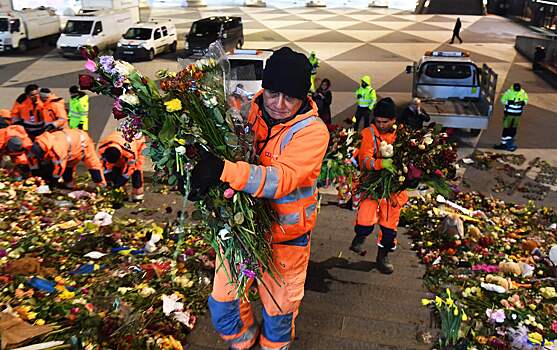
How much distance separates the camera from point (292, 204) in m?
3.29

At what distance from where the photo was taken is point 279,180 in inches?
115

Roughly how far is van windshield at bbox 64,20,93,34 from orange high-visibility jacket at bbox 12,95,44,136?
38.5 ft

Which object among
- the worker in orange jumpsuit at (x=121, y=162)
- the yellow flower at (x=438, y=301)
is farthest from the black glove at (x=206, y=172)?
the worker in orange jumpsuit at (x=121, y=162)

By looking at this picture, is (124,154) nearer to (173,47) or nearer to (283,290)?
(283,290)

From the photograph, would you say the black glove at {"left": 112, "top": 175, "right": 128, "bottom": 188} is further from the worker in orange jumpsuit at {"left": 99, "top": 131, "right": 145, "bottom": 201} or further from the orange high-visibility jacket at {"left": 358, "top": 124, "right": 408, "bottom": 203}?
the orange high-visibility jacket at {"left": 358, "top": 124, "right": 408, "bottom": 203}

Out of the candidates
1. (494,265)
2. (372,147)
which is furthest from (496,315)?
(372,147)

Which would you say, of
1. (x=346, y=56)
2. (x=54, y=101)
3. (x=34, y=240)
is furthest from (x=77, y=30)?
(x=34, y=240)

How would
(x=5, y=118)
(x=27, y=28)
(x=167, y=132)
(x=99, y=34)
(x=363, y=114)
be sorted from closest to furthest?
(x=167, y=132) < (x=5, y=118) < (x=363, y=114) < (x=99, y=34) < (x=27, y=28)

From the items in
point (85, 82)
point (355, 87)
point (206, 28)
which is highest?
point (85, 82)

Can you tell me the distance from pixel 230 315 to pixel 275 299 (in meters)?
0.37

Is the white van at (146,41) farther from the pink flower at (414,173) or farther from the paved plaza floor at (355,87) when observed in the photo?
the pink flower at (414,173)

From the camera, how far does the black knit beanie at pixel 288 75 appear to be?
2996 mm

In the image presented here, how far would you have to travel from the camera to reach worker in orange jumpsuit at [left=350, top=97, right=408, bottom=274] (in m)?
4.86

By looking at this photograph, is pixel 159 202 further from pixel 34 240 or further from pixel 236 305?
pixel 236 305
